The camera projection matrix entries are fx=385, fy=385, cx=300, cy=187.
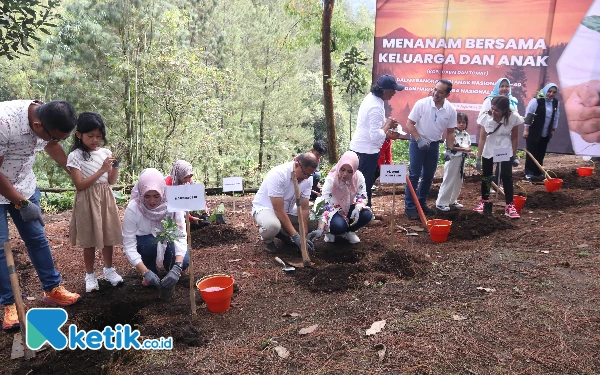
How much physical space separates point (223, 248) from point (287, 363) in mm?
2299

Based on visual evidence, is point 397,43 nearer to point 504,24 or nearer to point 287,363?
point 504,24

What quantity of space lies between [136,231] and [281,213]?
4.31 feet

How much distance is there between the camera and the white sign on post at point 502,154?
4828 mm

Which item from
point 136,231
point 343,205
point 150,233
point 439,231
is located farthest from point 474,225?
point 136,231

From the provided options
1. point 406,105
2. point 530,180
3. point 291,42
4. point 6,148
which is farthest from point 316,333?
point 291,42

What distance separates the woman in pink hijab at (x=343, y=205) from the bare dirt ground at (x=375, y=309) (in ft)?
0.76

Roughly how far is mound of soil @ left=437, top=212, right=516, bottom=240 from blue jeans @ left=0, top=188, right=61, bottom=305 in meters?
3.85

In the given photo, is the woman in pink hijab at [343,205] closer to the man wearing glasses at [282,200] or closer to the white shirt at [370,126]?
the man wearing glasses at [282,200]

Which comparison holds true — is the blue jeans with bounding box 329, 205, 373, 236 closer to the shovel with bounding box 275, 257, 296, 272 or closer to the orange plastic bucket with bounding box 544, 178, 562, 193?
the shovel with bounding box 275, 257, 296, 272

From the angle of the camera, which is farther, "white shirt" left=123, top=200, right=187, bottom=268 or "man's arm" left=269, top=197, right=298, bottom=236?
"man's arm" left=269, top=197, right=298, bottom=236

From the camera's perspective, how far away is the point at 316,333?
2.39 m

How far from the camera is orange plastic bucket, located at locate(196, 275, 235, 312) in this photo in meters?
2.67

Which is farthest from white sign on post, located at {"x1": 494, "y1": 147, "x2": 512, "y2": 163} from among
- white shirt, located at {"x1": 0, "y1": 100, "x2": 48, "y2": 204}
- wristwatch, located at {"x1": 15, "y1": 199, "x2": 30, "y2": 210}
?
wristwatch, located at {"x1": 15, "y1": 199, "x2": 30, "y2": 210}

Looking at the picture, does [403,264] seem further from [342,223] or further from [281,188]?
[281,188]
